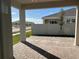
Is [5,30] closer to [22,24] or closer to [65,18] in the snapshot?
[22,24]

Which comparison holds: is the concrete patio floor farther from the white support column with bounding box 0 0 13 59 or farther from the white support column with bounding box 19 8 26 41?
the white support column with bounding box 0 0 13 59

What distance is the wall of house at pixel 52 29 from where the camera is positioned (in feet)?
48.5

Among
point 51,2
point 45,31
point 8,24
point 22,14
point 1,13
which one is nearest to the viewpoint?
point 1,13

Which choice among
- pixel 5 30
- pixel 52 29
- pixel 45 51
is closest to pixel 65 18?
pixel 52 29

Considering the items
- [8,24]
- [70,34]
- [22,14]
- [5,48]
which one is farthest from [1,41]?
[70,34]

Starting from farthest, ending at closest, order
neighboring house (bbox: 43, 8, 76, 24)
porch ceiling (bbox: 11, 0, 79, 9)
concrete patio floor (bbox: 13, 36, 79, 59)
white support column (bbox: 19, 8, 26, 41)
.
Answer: neighboring house (bbox: 43, 8, 76, 24) → white support column (bbox: 19, 8, 26, 41) → porch ceiling (bbox: 11, 0, 79, 9) → concrete patio floor (bbox: 13, 36, 79, 59)

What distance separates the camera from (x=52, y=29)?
1559 cm

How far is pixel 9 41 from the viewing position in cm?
118

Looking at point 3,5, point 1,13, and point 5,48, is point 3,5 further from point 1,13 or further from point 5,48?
point 5,48

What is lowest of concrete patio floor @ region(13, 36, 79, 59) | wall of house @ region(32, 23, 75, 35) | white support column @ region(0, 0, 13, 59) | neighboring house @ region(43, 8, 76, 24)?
concrete patio floor @ region(13, 36, 79, 59)

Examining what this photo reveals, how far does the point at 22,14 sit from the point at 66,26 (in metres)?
7.62

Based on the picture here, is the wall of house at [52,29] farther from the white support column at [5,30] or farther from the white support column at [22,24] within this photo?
the white support column at [5,30]

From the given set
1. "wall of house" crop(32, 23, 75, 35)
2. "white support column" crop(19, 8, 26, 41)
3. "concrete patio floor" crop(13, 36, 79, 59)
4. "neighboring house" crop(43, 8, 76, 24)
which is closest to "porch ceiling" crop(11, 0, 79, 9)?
"white support column" crop(19, 8, 26, 41)

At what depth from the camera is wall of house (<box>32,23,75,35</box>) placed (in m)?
14.8
